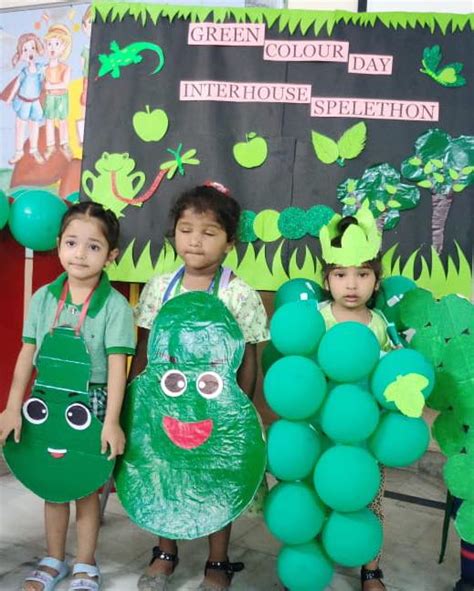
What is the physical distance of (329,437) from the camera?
163cm

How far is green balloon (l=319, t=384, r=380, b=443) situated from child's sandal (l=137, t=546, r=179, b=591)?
0.64 metres

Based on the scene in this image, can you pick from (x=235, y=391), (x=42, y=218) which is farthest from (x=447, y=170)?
(x=42, y=218)

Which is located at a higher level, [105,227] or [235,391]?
[105,227]

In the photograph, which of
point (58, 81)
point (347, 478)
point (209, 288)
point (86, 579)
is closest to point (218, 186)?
point (209, 288)

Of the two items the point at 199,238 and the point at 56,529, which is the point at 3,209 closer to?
the point at 199,238

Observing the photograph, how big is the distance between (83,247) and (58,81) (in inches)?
66.6

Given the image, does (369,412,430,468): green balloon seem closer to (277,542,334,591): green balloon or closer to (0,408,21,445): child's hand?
(277,542,334,591): green balloon

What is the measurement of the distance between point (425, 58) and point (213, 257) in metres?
0.95

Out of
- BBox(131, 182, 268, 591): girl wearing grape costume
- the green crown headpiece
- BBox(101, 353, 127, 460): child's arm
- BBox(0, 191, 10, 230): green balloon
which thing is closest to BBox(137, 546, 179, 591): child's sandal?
BBox(131, 182, 268, 591): girl wearing grape costume

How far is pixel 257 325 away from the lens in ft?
6.05

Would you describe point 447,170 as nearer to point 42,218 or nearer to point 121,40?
point 121,40

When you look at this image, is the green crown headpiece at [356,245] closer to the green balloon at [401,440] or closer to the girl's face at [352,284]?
the girl's face at [352,284]

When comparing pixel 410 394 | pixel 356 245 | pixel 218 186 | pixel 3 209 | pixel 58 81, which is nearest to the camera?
pixel 410 394

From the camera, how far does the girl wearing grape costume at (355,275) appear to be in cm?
170
